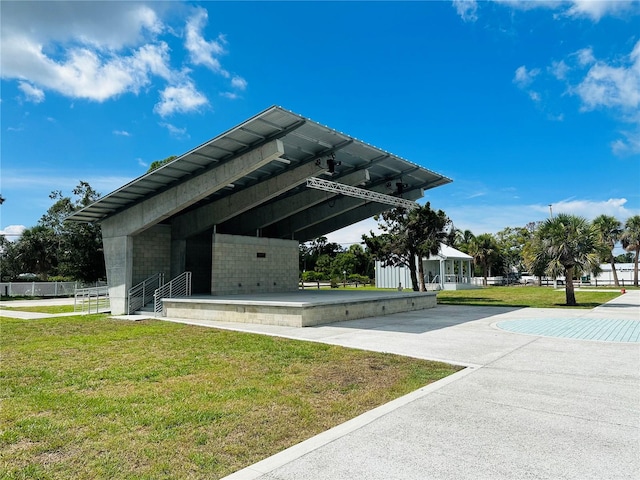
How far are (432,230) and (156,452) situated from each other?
22069mm

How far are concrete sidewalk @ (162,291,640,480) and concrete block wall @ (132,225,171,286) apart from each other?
15871mm

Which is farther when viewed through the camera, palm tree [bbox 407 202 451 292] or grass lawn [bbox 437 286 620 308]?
palm tree [bbox 407 202 451 292]

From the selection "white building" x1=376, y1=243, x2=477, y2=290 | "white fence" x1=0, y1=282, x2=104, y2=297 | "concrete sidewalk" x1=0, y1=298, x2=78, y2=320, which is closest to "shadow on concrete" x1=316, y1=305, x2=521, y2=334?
"concrete sidewalk" x1=0, y1=298, x2=78, y2=320

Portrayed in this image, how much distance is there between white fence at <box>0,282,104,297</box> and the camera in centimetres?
3712

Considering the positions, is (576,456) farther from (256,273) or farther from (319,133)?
(256,273)

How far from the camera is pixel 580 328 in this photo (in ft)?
39.2

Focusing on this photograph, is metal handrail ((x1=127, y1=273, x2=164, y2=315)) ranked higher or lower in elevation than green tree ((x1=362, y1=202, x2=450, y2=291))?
lower

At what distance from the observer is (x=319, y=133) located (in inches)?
559

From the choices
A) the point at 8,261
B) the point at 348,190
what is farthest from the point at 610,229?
the point at 8,261

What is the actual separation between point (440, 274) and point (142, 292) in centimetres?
2993

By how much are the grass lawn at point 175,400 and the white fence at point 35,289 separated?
32.7 meters

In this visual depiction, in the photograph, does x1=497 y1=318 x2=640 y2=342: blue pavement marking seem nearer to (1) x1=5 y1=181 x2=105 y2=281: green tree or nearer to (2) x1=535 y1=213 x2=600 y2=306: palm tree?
(2) x1=535 y1=213 x2=600 y2=306: palm tree

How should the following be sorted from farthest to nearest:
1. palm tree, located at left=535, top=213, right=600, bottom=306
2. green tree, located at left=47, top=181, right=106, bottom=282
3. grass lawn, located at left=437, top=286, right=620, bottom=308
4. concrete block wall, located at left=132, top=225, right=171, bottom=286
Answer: green tree, located at left=47, top=181, right=106, bottom=282 < grass lawn, located at left=437, top=286, right=620, bottom=308 < palm tree, located at left=535, top=213, right=600, bottom=306 < concrete block wall, located at left=132, top=225, right=171, bottom=286

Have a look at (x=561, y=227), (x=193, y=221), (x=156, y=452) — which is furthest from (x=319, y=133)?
(x=561, y=227)
